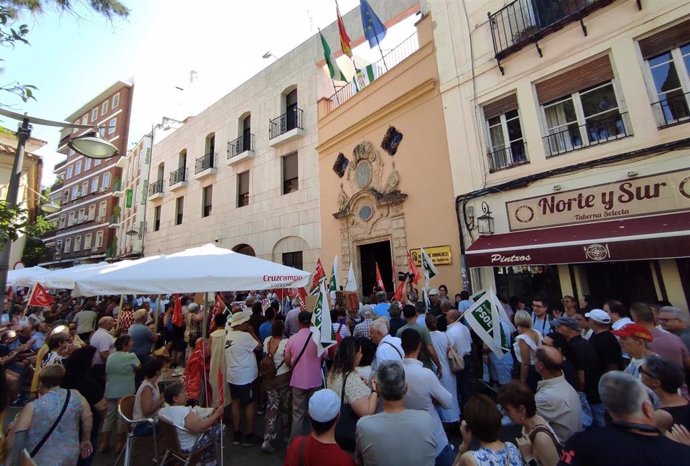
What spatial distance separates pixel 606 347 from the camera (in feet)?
12.6

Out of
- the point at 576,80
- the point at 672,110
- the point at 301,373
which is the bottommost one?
the point at 301,373

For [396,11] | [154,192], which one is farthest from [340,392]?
[154,192]

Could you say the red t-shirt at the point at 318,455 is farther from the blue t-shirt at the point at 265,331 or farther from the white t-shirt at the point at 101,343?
the white t-shirt at the point at 101,343

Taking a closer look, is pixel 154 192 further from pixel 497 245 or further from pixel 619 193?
pixel 619 193

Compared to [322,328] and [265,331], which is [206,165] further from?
[322,328]

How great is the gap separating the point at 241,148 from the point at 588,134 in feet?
49.2

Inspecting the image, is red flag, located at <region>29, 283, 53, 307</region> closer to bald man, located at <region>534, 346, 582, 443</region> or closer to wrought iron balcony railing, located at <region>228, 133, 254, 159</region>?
wrought iron balcony railing, located at <region>228, 133, 254, 159</region>

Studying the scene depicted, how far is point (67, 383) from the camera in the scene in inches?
144

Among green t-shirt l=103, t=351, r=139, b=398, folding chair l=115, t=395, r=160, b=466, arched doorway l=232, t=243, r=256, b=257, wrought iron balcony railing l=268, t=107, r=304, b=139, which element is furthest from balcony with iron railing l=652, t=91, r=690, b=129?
arched doorway l=232, t=243, r=256, b=257

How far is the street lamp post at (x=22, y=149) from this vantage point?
3.68 metres

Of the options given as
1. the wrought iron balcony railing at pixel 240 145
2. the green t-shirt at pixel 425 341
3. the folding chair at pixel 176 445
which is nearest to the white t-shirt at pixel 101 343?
the folding chair at pixel 176 445

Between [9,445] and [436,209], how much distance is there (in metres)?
9.49

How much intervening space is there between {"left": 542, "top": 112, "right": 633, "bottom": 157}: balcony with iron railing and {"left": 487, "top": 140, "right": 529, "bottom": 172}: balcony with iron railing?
22.0 inches

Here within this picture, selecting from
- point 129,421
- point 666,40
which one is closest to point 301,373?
point 129,421
